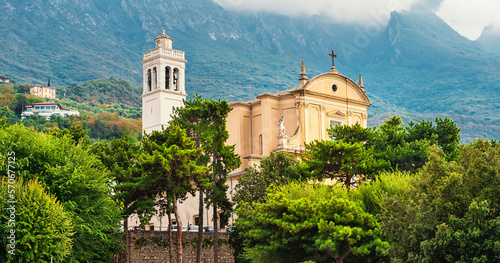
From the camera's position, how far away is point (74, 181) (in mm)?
28875

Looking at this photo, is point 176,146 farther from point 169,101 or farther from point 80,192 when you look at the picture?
point 169,101

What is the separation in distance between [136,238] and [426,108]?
134m

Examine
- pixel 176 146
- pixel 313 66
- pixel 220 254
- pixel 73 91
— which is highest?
pixel 313 66

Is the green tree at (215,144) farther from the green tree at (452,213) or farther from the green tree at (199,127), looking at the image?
the green tree at (452,213)

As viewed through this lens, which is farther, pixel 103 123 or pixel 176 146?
pixel 103 123

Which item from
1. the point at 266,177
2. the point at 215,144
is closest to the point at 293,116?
the point at 266,177

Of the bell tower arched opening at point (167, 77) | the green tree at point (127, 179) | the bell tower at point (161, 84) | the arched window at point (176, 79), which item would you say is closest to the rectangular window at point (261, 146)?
the green tree at point (127, 179)

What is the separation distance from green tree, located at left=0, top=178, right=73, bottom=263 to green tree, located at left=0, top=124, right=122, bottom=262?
5.24 ft

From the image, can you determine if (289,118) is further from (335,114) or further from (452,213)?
(452,213)

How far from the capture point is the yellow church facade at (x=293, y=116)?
4453 cm

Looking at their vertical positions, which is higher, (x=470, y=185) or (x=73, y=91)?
(x=73, y=91)

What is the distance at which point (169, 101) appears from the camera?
2653 inches

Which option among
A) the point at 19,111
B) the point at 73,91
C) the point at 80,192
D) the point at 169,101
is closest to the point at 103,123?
the point at 19,111

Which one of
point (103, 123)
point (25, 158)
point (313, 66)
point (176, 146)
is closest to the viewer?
point (25, 158)
